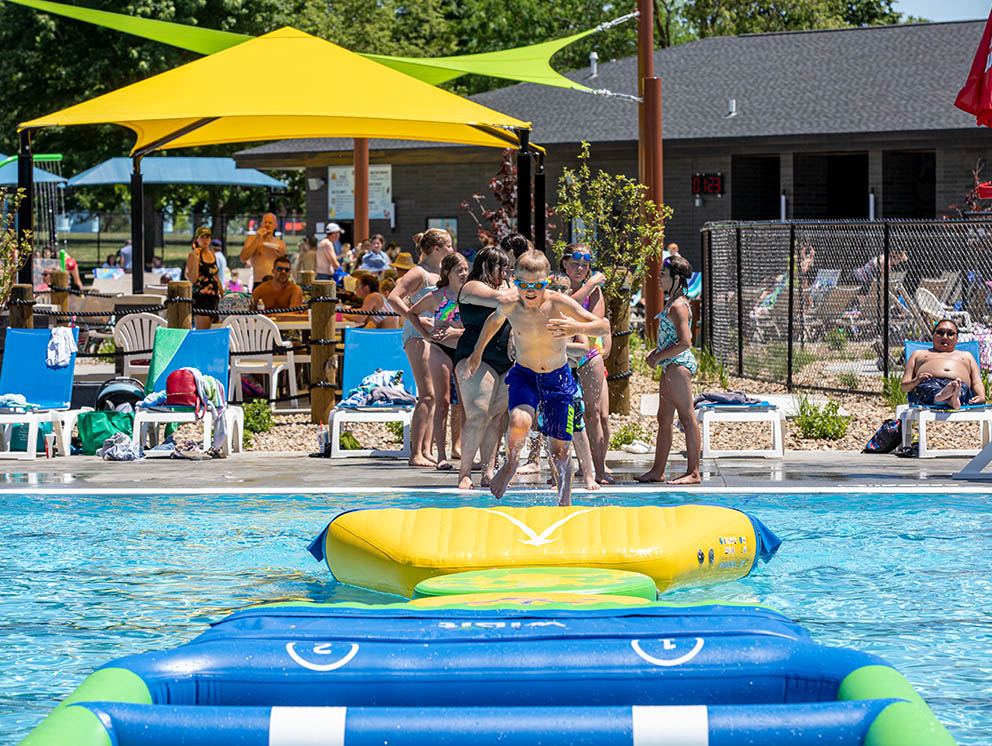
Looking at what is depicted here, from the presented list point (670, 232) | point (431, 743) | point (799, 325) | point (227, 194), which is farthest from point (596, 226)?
point (227, 194)

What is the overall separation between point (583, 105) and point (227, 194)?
65.1ft

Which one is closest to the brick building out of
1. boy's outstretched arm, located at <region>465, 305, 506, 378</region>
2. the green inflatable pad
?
boy's outstretched arm, located at <region>465, 305, 506, 378</region>

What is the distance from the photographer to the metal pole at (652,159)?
48.7 feet

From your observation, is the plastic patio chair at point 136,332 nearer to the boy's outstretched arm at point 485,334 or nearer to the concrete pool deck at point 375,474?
the concrete pool deck at point 375,474

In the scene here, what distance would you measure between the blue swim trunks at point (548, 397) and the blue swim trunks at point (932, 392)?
405 centimetres

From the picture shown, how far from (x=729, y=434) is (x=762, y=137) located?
→ 13.6m

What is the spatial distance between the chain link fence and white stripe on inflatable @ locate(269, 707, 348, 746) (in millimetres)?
11014

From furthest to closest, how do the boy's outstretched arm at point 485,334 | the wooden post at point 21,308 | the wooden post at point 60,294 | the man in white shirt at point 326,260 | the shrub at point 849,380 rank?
1. the man in white shirt at point 326,260
2. the wooden post at point 60,294
3. the shrub at point 849,380
4. the wooden post at point 21,308
5. the boy's outstretched arm at point 485,334

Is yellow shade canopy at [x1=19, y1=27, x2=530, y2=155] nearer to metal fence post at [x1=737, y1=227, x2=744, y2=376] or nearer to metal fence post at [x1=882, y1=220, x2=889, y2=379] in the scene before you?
metal fence post at [x1=737, y1=227, x2=744, y2=376]

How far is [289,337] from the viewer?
48.9 ft

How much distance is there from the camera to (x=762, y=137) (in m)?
24.7

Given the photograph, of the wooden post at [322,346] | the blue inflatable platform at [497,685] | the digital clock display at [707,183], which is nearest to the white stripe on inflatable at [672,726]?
the blue inflatable platform at [497,685]

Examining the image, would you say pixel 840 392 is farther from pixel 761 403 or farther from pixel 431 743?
pixel 431 743

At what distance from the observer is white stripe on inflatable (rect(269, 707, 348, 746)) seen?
4.03m
